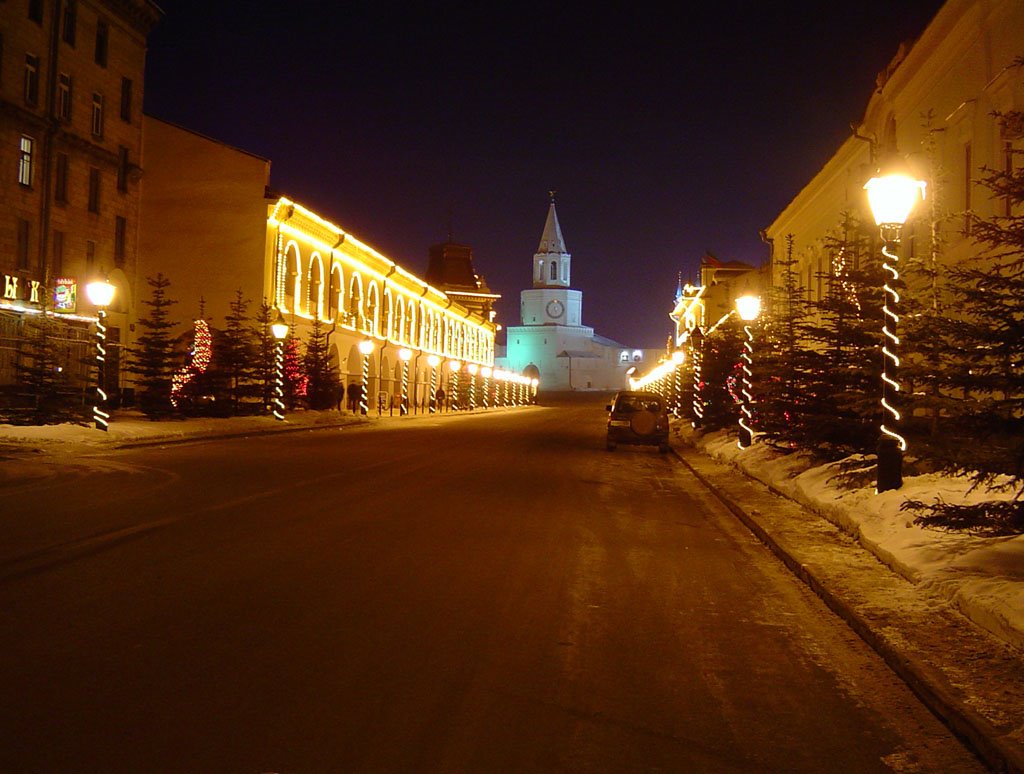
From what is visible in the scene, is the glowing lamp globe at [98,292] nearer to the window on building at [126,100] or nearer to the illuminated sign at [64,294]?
the illuminated sign at [64,294]

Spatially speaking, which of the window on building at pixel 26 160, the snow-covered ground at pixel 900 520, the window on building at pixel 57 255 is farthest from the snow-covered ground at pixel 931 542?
the window on building at pixel 57 255

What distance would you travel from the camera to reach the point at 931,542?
387 inches

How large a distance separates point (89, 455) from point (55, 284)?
12.9 metres

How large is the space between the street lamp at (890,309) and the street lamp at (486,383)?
7786 centimetres

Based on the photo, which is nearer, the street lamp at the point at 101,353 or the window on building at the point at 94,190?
the street lamp at the point at 101,353

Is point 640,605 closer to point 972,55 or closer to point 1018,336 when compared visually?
point 1018,336

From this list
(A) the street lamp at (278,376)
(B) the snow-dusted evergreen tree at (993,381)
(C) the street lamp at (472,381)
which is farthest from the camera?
(C) the street lamp at (472,381)

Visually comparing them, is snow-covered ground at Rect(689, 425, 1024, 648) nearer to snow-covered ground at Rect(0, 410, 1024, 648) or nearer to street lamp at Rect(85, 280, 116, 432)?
snow-covered ground at Rect(0, 410, 1024, 648)

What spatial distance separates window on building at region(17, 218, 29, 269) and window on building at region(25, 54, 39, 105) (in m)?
4.08

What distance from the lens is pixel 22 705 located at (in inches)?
202

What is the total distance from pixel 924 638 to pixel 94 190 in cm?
3978

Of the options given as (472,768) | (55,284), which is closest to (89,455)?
(55,284)

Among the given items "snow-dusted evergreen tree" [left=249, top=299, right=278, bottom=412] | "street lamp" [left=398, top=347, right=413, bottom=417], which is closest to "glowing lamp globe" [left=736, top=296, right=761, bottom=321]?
"snow-dusted evergreen tree" [left=249, top=299, right=278, bottom=412]

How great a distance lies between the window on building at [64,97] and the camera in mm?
37625
